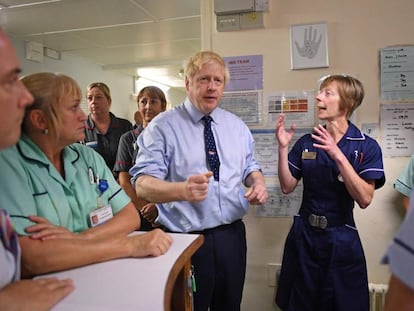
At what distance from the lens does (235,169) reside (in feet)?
5.45

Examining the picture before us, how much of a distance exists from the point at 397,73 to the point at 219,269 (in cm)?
155

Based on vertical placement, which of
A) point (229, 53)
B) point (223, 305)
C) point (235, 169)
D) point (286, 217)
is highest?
point (229, 53)

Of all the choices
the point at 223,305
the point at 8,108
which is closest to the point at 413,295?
the point at 8,108

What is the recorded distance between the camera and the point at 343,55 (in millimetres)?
2047

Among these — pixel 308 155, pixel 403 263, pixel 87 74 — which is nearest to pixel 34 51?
pixel 87 74

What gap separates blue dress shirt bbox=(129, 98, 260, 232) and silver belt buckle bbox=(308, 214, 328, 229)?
37 centimetres

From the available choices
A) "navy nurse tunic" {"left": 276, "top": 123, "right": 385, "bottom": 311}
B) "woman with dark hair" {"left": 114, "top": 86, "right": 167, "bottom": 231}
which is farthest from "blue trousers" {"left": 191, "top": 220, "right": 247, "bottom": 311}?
"woman with dark hair" {"left": 114, "top": 86, "right": 167, "bottom": 231}

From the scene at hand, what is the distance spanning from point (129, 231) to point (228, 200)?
1.72ft

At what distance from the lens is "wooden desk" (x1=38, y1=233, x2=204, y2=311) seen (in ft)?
2.60

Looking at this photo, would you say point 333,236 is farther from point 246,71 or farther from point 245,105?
point 246,71

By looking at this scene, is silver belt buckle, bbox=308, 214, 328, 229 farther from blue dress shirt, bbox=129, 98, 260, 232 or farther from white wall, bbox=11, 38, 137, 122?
white wall, bbox=11, 38, 137, 122

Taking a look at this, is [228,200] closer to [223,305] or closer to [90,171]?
[223,305]

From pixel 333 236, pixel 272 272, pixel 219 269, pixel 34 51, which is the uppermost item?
pixel 34 51

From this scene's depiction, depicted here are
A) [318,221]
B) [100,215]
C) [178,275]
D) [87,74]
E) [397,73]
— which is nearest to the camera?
[178,275]
